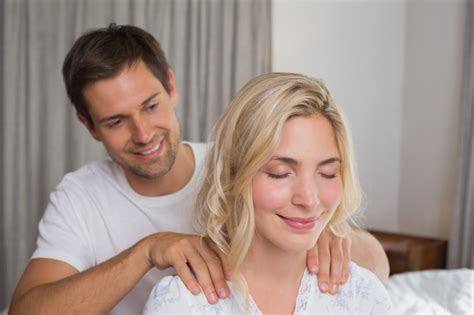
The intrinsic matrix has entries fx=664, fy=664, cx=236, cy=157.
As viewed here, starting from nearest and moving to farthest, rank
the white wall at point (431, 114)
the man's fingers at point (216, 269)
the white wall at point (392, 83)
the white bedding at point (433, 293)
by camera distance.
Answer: the man's fingers at point (216, 269), the white bedding at point (433, 293), the white wall at point (392, 83), the white wall at point (431, 114)

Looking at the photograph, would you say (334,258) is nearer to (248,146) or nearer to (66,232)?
(248,146)

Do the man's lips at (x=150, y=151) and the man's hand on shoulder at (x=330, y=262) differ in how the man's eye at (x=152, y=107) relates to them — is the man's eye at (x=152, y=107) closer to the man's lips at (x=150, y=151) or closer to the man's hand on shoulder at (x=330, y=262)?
the man's lips at (x=150, y=151)

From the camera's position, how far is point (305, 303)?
1.53 meters

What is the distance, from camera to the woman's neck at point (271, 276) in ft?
4.95

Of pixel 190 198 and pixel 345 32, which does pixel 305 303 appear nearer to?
pixel 190 198

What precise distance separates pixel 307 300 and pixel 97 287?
495mm


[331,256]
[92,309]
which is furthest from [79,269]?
[331,256]

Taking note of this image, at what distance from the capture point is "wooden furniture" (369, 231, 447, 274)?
14.0 feet

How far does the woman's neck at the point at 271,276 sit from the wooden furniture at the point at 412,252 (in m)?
2.89

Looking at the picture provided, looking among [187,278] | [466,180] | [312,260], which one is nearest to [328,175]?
[312,260]

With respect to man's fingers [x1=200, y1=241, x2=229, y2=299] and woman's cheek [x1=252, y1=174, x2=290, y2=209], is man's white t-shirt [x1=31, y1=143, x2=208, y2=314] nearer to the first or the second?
man's fingers [x1=200, y1=241, x2=229, y2=299]

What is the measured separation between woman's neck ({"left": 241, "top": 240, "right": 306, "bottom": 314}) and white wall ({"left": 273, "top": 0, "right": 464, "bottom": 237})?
3052 mm

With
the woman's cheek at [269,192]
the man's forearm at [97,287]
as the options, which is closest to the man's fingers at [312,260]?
the woman's cheek at [269,192]

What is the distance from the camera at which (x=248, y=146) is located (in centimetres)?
140
